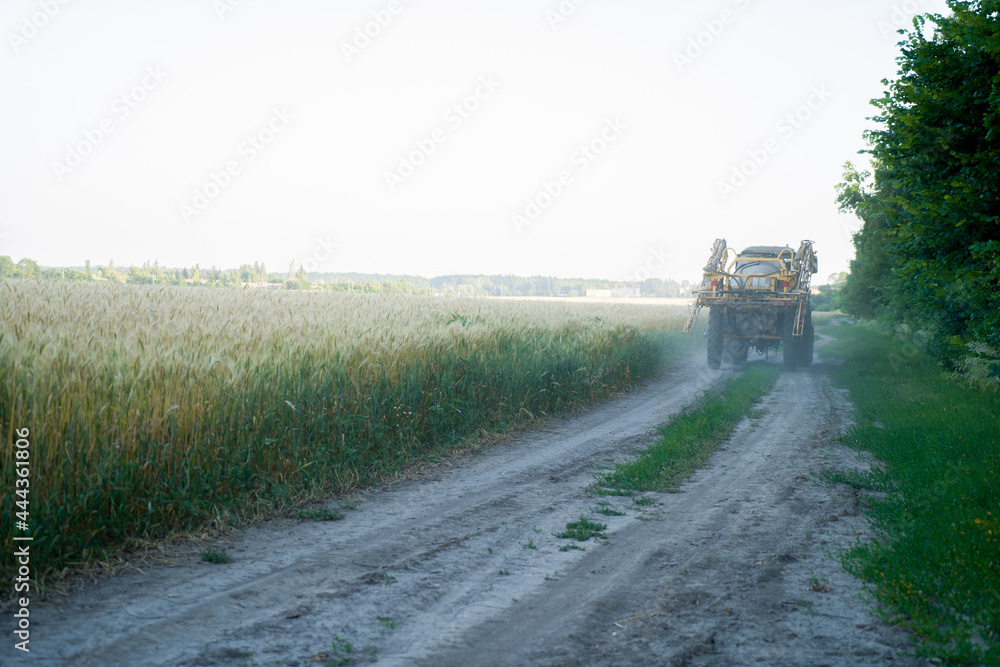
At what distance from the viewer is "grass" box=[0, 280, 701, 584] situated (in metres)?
4.45

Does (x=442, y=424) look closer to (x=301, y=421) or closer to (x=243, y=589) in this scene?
(x=301, y=421)

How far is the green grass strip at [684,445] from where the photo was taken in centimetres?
692

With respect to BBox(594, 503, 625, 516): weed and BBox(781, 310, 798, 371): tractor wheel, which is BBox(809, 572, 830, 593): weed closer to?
BBox(594, 503, 625, 516): weed

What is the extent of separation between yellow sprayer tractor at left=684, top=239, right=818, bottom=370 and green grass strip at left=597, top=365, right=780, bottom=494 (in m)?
4.63

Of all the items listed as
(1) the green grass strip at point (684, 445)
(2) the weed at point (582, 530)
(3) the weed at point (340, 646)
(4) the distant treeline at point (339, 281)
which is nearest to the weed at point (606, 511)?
(2) the weed at point (582, 530)

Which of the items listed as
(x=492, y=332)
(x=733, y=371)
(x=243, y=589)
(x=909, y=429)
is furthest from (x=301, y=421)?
(x=733, y=371)

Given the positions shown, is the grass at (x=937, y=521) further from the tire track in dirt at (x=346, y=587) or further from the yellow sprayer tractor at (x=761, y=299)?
the yellow sprayer tractor at (x=761, y=299)

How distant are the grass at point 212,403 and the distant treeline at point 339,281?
27.8 ft

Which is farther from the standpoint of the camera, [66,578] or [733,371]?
[733,371]

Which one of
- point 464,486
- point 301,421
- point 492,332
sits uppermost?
point 492,332

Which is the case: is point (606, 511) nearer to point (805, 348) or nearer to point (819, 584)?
point (819, 584)

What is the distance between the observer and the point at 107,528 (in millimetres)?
4512

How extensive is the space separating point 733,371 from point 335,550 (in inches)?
612

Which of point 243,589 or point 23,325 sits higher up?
point 23,325
